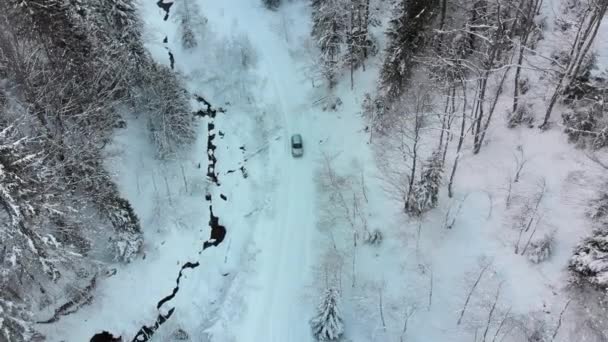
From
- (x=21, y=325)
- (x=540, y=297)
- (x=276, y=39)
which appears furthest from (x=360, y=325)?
(x=276, y=39)

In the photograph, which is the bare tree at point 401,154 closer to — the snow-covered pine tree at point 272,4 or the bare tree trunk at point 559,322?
the bare tree trunk at point 559,322

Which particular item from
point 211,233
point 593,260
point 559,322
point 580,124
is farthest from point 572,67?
point 211,233

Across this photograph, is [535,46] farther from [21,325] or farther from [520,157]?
[21,325]

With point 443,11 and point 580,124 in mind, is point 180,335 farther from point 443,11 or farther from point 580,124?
point 443,11

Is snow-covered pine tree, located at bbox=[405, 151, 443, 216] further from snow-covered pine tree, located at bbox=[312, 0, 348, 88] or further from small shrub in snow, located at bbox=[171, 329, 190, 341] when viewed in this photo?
small shrub in snow, located at bbox=[171, 329, 190, 341]

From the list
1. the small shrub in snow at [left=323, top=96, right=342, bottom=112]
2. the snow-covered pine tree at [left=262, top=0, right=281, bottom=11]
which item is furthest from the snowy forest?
the snow-covered pine tree at [left=262, top=0, right=281, bottom=11]
